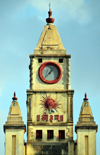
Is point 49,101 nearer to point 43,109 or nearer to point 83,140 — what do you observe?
point 43,109

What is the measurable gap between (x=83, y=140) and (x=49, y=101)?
7506 millimetres

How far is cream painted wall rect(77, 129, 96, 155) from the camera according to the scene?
153m

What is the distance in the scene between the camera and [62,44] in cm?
15938

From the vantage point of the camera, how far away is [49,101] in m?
156

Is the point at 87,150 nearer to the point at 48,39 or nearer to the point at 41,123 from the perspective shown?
the point at 41,123

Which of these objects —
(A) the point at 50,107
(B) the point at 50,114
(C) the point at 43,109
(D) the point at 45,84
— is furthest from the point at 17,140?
(D) the point at 45,84

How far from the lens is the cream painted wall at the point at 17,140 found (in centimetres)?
15288

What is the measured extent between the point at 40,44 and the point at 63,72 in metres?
5.43

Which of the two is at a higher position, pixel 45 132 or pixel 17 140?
pixel 45 132

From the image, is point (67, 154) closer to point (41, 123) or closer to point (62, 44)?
point (41, 123)

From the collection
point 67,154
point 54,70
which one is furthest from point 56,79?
point 67,154

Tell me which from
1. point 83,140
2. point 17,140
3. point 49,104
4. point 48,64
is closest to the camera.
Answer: point 17,140

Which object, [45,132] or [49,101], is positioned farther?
[49,101]

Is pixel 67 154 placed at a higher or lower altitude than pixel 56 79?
lower
